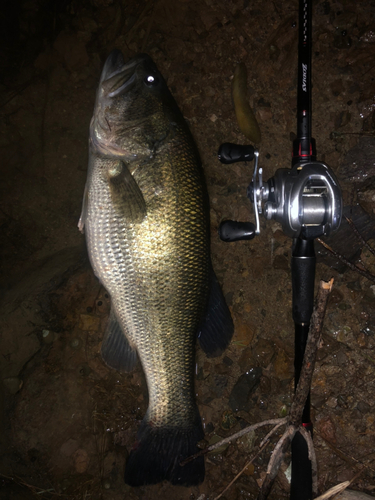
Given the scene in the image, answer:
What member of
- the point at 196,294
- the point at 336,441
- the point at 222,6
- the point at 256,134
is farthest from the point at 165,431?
the point at 222,6

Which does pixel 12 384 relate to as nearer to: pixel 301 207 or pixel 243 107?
A: pixel 301 207

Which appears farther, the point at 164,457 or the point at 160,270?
the point at 164,457

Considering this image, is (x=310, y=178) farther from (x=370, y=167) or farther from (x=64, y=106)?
(x=64, y=106)

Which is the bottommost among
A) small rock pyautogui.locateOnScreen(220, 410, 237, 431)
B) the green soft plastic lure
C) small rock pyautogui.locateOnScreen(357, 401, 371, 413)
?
small rock pyautogui.locateOnScreen(220, 410, 237, 431)

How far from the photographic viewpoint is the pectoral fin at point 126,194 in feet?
6.07

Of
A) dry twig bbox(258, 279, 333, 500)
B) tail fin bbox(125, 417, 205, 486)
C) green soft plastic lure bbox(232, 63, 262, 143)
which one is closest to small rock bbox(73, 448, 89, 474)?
tail fin bbox(125, 417, 205, 486)

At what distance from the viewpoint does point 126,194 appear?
186 cm

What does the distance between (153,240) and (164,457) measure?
4.68 ft

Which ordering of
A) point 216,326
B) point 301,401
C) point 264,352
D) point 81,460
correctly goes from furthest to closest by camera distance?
point 264,352 < point 81,460 < point 216,326 < point 301,401

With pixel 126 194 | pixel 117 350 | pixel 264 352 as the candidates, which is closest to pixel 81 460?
pixel 117 350

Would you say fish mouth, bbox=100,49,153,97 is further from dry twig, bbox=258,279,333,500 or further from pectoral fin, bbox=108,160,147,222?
dry twig, bbox=258,279,333,500

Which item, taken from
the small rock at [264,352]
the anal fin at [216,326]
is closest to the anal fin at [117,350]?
the anal fin at [216,326]

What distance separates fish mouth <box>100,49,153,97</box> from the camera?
1896 mm

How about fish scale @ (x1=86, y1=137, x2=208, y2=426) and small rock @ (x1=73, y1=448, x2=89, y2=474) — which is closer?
fish scale @ (x1=86, y1=137, x2=208, y2=426)
